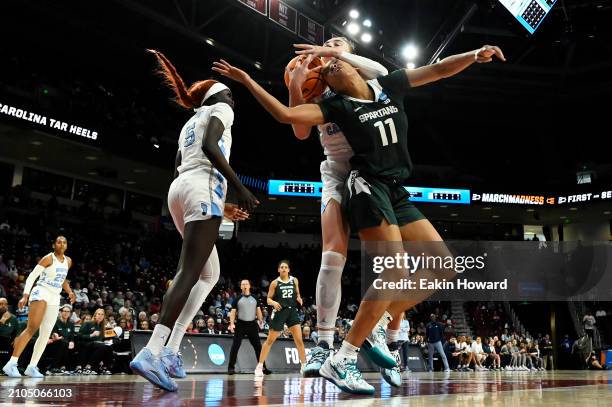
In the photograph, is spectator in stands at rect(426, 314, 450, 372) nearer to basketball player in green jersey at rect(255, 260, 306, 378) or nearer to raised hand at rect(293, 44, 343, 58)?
basketball player in green jersey at rect(255, 260, 306, 378)

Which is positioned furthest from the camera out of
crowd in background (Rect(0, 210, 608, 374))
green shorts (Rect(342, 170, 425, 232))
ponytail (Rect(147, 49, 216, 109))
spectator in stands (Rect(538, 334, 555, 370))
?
spectator in stands (Rect(538, 334, 555, 370))

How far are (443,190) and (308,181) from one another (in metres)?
6.14

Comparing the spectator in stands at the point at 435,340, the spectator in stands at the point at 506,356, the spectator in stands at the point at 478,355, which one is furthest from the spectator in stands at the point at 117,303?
the spectator in stands at the point at 506,356

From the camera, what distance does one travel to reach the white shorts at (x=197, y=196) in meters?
3.40

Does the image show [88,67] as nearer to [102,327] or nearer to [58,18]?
[58,18]

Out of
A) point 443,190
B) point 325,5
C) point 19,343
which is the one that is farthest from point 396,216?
point 443,190

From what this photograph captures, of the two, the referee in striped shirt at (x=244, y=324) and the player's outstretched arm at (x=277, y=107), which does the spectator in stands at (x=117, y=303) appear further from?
the player's outstretched arm at (x=277, y=107)

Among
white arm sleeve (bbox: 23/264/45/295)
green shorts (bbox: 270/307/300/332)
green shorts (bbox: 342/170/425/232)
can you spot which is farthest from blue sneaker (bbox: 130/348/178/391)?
green shorts (bbox: 270/307/300/332)

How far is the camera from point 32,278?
6918mm

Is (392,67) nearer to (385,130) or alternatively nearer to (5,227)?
(5,227)

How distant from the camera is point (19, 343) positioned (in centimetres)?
708

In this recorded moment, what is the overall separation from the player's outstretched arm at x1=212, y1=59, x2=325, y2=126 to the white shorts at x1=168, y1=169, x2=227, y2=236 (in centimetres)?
59

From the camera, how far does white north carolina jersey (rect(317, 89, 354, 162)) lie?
3707 mm

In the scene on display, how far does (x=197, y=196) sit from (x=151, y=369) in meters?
0.99
